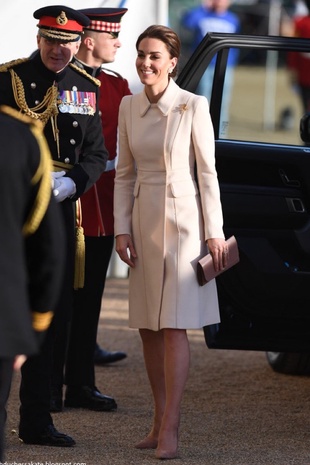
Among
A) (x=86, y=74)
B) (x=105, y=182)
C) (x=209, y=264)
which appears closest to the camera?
(x=209, y=264)

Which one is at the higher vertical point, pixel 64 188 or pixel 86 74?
pixel 86 74

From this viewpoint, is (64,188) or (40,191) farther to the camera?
(64,188)

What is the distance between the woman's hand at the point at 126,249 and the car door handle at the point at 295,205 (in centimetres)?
79

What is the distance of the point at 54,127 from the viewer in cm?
542

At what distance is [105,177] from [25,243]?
2546mm

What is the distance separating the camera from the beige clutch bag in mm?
5219

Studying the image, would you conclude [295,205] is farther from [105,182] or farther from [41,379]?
[41,379]

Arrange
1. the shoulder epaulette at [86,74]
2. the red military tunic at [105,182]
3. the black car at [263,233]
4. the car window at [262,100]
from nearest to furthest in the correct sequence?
the shoulder epaulette at [86,74], the black car at [263,233], the red military tunic at [105,182], the car window at [262,100]

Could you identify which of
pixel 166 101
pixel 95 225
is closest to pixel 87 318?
pixel 95 225

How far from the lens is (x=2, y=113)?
140 inches

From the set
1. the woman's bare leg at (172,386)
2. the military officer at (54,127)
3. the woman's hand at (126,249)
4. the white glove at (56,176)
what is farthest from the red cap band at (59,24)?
the woman's bare leg at (172,386)

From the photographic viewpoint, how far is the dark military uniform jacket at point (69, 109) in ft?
17.6

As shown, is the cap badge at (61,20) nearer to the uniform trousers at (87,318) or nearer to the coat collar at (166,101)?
the coat collar at (166,101)

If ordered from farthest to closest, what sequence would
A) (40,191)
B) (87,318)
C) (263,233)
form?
(87,318), (263,233), (40,191)
